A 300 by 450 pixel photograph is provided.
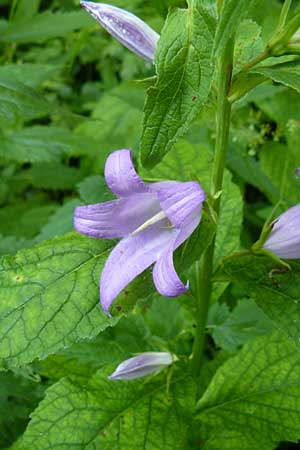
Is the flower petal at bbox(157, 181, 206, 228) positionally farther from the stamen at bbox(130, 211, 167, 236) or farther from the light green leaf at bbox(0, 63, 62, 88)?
the light green leaf at bbox(0, 63, 62, 88)

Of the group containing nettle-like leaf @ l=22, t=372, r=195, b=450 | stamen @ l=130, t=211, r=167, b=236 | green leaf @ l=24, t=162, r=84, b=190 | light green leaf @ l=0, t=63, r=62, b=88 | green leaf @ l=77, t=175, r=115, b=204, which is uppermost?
light green leaf @ l=0, t=63, r=62, b=88

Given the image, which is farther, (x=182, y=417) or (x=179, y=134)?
(x=182, y=417)

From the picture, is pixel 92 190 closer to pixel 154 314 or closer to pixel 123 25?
pixel 154 314

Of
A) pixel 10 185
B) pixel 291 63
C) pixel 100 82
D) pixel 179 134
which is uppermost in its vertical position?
pixel 291 63

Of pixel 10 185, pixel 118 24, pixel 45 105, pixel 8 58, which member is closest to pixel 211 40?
pixel 118 24

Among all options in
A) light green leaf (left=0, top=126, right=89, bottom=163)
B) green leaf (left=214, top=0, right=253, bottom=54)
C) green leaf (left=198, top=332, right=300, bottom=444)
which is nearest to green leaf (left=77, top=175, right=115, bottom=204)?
light green leaf (left=0, top=126, right=89, bottom=163)

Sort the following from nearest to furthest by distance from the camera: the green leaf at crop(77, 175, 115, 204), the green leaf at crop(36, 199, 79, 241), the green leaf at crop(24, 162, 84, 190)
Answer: the green leaf at crop(77, 175, 115, 204)
the green leaf at crop(36, 199, 79, 241)
the green leaf at crop(24, 162, 84, 190)

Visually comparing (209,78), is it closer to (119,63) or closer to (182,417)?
(182,417)
